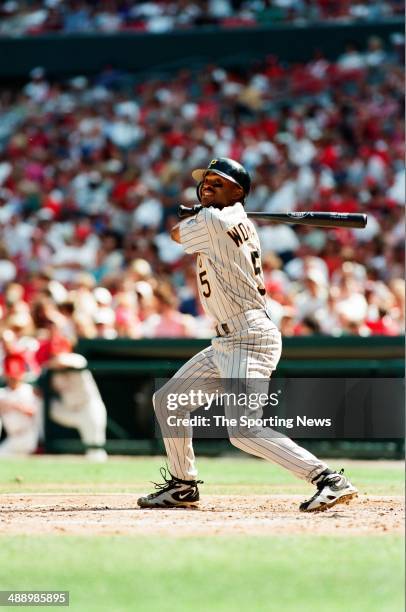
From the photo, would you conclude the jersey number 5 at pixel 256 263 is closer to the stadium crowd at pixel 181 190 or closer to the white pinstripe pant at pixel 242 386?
the white pinstripe pant at pixel 242 386

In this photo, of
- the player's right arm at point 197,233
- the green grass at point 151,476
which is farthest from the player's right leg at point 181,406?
the green grass at point 151,476

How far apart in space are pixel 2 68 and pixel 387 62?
26.3 ft

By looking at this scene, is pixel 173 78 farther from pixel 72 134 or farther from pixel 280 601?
pixel 280 601

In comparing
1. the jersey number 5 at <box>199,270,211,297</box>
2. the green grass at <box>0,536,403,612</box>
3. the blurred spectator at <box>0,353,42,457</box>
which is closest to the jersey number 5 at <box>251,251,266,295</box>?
the jersey number 5 at <box>199,270,211,297</box>

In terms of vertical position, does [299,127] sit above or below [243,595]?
above

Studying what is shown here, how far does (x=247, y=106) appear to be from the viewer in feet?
63.3

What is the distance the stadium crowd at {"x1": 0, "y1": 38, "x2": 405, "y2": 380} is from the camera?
12.8 meters

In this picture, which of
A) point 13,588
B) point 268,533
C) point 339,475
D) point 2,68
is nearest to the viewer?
point 13,588

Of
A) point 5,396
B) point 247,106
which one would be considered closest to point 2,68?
point 247,106

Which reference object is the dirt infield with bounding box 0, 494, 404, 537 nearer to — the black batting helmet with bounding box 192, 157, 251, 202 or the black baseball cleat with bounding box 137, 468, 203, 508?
the black baseball cleat with bounding box 137, 468, 203, 508

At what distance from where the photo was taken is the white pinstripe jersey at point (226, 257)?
662cm

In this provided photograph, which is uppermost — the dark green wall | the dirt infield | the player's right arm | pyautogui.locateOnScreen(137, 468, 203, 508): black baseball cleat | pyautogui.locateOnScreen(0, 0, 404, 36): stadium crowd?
pyautogui.locateOnScreen(0, 0, 404, 36): stadium crowd

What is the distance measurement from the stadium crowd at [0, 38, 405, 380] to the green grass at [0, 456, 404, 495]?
5.14ft

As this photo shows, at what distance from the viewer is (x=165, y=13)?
22609mm
